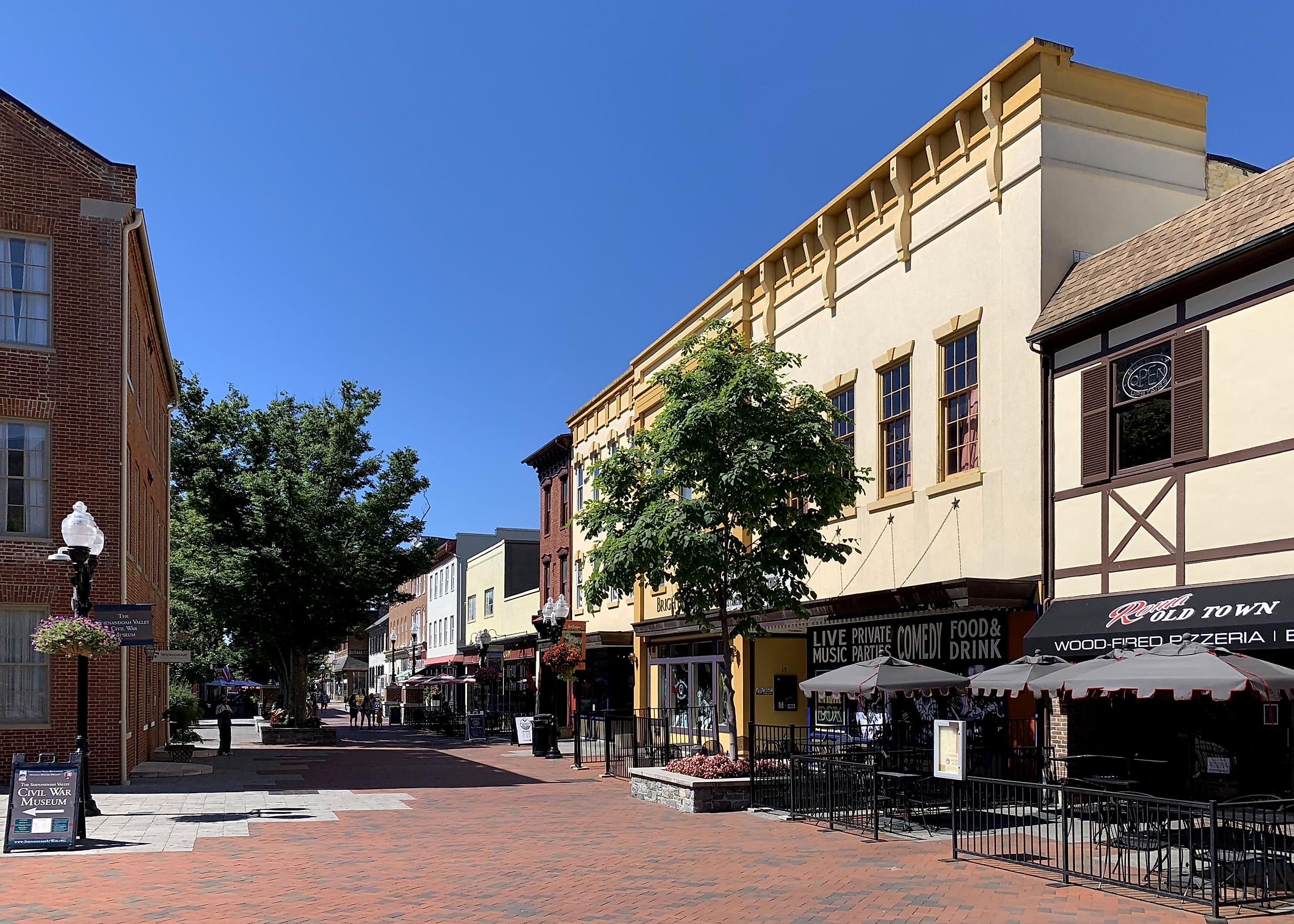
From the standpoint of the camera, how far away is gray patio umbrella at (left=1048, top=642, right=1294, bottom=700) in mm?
11148

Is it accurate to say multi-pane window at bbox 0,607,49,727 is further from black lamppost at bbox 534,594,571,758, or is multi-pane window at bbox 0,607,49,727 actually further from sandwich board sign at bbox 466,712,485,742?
sandwich board sign at bbox 466,712,485,742

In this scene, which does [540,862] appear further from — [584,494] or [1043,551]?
[584,494]

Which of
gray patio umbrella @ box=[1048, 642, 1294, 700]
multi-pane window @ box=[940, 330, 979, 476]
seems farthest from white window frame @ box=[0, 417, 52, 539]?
gray patio umbrella @ box=[1048, 642, 1294, 700]

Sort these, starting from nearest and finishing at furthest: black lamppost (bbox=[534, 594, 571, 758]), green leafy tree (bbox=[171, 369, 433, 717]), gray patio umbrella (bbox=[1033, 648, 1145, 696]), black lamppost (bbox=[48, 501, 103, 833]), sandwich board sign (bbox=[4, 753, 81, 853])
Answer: gray patio umbrella (bbox=[1033, 648, 1145, 696])
sandwich board sign (bbox=[4, 753, 81, 853])
black lamppost (bbox=[48, 501, 103, 833])
black lamppost (bbox=[534, 594, 571, 758])
green leafy tree (bbox=[171, 369, 433, 717])

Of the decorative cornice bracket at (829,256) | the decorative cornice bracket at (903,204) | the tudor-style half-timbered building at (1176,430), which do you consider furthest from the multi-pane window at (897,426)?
the tudor-style half-timbered building at (1176,430)

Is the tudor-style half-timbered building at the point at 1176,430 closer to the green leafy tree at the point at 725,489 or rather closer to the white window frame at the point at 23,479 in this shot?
the green leafy tree at the point at 725,489

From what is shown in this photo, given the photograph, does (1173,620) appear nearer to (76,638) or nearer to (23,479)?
(76,638)

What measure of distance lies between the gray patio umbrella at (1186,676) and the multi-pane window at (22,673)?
662 inches

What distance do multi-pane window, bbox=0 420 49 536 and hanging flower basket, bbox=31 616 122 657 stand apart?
5.22 meters

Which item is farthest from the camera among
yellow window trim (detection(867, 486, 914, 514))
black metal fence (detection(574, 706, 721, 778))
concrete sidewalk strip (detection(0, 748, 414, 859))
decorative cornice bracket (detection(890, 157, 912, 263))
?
black metal fence (detection(574, 706, 721, 778))

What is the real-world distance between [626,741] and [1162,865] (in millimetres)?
14420

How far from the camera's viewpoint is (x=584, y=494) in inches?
1631

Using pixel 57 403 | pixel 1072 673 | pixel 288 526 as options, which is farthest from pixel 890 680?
pixel 288 526

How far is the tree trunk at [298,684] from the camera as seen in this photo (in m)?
41.7
